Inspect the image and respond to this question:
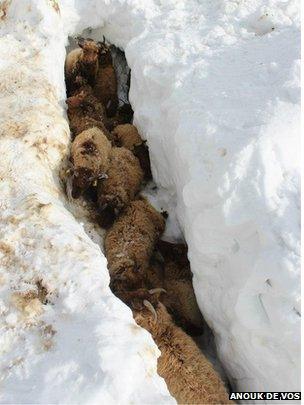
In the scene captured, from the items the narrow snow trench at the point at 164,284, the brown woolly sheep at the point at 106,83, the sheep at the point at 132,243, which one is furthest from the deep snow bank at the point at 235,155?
the brown woolly sheep at the point at 106,83

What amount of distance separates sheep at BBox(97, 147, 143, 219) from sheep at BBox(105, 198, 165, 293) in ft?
0.50

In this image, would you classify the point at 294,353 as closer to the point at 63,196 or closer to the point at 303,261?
the point at 303,261

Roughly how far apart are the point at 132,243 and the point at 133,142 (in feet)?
5.48

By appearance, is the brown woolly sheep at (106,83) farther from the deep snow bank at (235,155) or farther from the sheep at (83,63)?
the deep snow bank at (235,155)

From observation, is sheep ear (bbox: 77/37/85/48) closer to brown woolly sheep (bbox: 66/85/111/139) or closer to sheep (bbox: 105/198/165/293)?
brown woolly sheep (bbox: 66/85/111/139)

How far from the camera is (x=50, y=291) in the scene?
457 cm

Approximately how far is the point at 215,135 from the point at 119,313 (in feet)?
7.37

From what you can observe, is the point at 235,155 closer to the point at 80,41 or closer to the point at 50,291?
the point at 50,291

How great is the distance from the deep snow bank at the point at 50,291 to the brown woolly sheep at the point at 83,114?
18cm

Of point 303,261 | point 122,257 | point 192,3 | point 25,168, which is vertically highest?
point 192,3

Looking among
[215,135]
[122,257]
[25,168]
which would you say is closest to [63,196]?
[25,168]

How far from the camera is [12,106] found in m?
6.55

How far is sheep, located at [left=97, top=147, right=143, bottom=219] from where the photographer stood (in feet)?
20.6

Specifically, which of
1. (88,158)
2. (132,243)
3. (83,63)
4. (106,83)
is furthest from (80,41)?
(132,243)
